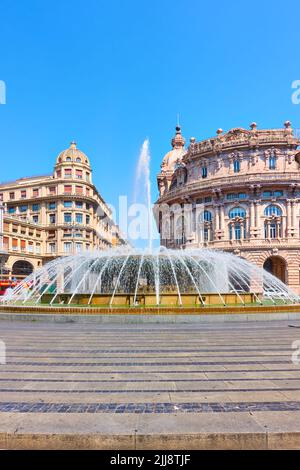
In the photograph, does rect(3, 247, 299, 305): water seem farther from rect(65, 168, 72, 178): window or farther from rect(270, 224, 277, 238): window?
rect(65, 168, 72, 178): window

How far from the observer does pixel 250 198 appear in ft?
146

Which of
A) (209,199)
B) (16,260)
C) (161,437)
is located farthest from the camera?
(16,260)

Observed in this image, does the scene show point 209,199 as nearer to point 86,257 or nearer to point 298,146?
point 298,146

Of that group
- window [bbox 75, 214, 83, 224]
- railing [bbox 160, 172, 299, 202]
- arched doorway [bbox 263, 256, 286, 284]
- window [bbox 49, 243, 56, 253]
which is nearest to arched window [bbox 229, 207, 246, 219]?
railing [bbox 160, 172, 299, 202]

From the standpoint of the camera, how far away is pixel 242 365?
7391mm

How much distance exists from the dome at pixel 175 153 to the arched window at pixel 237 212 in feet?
82.4

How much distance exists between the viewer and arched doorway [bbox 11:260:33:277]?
59.4 meters

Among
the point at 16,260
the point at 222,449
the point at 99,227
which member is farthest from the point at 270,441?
the point at 99,227

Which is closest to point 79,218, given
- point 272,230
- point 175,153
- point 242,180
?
point 175,153

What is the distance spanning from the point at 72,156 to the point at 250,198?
121ft

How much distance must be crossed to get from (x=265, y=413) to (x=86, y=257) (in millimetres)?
15284

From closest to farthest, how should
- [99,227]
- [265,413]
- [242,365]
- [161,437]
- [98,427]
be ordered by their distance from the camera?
[161,437] → [98,427] → [265,413] → [242,365] → [99,227]

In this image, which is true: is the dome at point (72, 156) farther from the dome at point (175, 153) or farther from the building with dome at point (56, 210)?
the dome at point (175, 153)

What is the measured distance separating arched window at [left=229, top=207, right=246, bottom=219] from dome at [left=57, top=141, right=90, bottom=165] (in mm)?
34546
